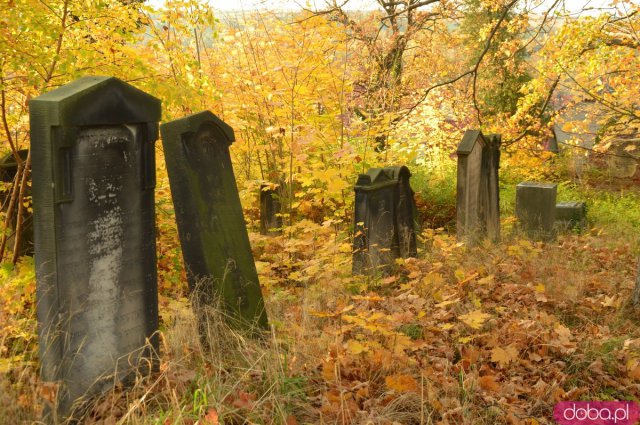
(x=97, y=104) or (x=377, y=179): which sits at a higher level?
(x=97, y=104)

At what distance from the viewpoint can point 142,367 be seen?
138 inches

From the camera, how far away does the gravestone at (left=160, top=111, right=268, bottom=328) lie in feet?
13.3

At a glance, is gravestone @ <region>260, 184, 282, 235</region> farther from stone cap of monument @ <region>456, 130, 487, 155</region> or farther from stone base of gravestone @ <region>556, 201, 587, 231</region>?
stone base of gravestone @ <region>556, 201, 587, 231</region>

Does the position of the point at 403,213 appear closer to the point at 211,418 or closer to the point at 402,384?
the point at 402,384

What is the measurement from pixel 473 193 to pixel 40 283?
5.94 meters

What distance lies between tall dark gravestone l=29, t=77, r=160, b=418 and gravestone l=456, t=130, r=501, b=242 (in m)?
4.89

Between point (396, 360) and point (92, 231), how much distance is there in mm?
1971

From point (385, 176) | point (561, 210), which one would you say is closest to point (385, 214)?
point (385, 176)

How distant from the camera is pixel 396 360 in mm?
3420

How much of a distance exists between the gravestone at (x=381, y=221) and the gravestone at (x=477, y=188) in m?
1.01

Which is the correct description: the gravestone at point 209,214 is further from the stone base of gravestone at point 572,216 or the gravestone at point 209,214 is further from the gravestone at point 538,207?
the stone base of gravestone at point 572,216

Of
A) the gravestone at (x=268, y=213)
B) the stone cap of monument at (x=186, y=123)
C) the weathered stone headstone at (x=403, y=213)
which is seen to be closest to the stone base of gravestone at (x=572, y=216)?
the weathered stone headstone at (x=403, y=213)

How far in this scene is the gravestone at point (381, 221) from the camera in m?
6.07

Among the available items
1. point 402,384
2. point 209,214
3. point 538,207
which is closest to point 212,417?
point 402,384
